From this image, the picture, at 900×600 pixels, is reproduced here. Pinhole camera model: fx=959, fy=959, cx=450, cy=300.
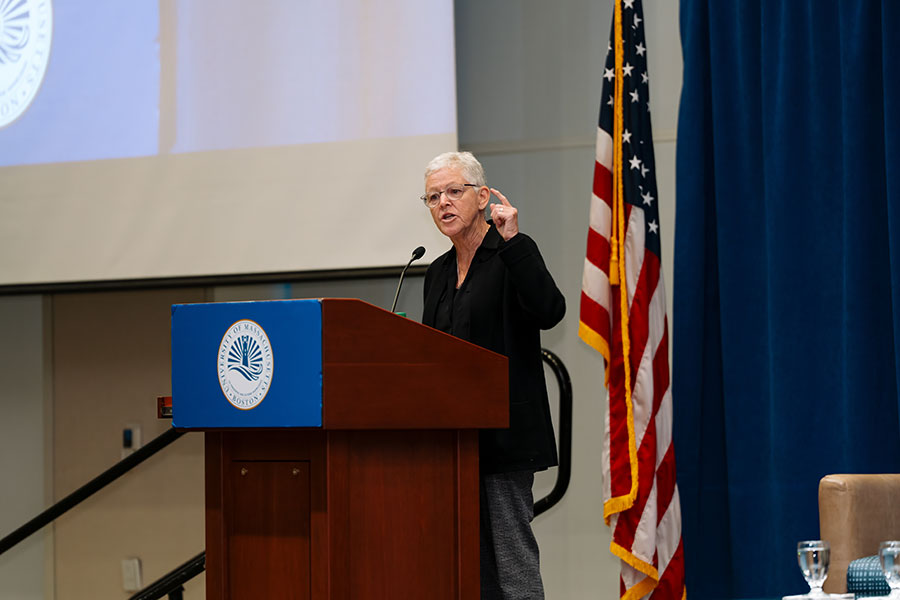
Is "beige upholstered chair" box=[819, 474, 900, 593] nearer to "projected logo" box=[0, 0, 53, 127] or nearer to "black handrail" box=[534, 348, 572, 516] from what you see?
"black handrail" box=[534, 348, 572, 516]

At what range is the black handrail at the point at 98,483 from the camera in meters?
3.34

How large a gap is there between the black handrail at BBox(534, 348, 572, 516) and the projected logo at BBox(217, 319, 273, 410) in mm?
1457

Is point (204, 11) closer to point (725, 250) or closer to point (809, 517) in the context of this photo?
point (725, 250)

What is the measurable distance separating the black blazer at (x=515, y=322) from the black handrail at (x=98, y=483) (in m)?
1.52

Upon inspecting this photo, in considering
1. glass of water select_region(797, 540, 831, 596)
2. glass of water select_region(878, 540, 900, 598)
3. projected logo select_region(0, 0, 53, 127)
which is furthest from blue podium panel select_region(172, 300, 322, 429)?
projected logo select_region(0, 0, 53, 127)

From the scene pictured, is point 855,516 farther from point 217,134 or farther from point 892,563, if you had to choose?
point 217,134

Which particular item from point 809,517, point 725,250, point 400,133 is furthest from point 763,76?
point 809,517

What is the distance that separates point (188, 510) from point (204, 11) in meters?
2.35

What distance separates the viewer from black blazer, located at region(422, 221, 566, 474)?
2.03 metres

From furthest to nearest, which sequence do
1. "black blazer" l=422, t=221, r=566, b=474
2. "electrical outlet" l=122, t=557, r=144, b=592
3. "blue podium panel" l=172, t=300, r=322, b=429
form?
1. "electrical outlet" l=122, t=557, r=144, b=592
2. "black blazer" l=422, t=221, r=566, b=474
3. "blue podium panel" l=172, t=300, r=322, b=429

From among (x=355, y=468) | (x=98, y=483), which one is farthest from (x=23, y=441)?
(x=355, y=468)

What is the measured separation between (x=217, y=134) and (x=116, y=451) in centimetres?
187

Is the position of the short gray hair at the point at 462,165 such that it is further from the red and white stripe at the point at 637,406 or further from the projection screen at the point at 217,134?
the projection screen at the point at 217,134

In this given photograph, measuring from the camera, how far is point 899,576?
4.85ft
